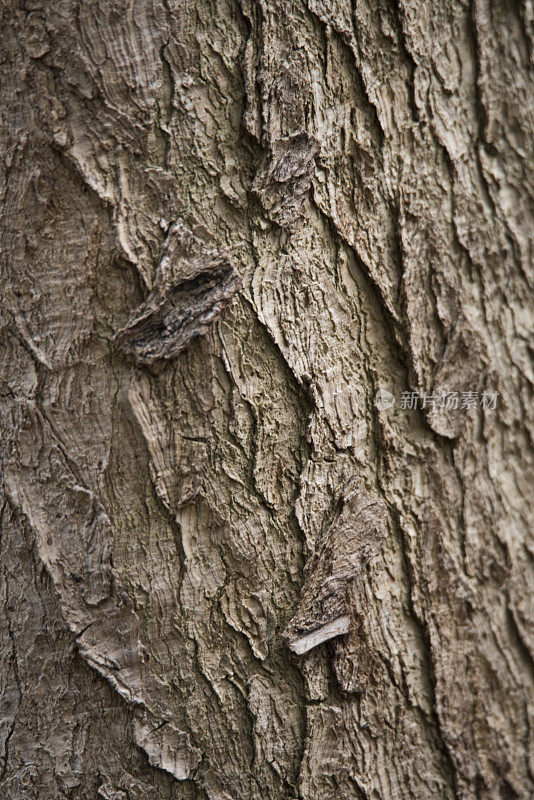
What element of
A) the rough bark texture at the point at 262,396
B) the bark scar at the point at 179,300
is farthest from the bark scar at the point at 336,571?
the bark scar at the point at 179,300

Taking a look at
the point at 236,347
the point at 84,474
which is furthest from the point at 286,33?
the point at 84,474

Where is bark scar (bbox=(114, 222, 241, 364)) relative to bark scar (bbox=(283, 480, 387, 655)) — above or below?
above

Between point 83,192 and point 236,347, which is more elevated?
point 83,192

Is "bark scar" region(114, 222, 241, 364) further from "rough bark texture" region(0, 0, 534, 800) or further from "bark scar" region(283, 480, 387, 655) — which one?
"bark scar" region(283, 480, 387, 655)

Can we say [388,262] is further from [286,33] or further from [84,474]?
[84,474]

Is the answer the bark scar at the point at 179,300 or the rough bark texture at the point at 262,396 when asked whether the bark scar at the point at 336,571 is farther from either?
the bark scar at the point at 179,300

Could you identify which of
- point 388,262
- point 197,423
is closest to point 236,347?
point 197,423

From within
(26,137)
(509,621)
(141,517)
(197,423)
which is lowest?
(509,621)

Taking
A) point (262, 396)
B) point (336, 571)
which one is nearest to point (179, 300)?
point (262, 396)

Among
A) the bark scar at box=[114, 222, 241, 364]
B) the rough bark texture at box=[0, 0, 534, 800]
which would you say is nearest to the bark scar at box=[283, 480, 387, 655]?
the rough bark texture at box=[0, 0, 534, 800]
